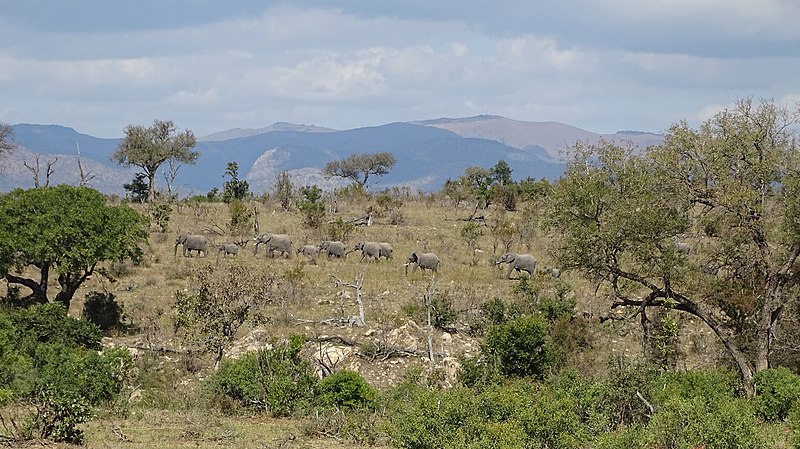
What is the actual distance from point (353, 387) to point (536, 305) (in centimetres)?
891

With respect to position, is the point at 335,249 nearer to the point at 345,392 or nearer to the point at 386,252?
the point at 386,252

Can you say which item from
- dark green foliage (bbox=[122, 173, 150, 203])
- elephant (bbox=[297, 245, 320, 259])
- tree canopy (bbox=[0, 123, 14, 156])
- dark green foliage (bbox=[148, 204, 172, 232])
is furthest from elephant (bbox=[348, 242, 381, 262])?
tree canopy (bbox=[0, 123, 14, 156])

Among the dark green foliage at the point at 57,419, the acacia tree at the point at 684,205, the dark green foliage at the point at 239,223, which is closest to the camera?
the dark green foliage at the point at 57,419

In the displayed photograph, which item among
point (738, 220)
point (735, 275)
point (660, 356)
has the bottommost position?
point (660, 356)

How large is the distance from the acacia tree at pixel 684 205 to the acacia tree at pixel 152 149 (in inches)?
1809

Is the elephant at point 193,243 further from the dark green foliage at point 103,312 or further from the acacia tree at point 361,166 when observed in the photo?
the acacia tree at point 361,166

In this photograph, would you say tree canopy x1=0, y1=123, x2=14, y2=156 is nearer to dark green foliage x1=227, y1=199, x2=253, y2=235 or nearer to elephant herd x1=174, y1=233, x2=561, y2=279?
dark green foliage x1=227, y1=199, x2=253, y2=235

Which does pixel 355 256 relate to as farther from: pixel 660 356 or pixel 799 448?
pixel 799 448

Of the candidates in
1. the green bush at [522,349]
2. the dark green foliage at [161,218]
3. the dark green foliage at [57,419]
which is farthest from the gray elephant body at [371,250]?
the dark green foliage at [57,419]

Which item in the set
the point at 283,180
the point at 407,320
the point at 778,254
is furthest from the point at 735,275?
the point at 283,180

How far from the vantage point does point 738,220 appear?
57.6ft

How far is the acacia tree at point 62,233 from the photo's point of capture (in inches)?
865

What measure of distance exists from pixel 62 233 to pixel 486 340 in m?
11.4

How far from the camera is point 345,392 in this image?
610 inches
